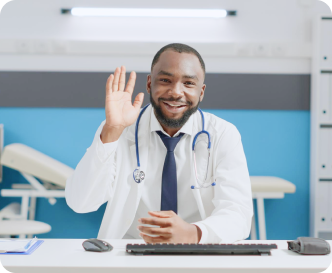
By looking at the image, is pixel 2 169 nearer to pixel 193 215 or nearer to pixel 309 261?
pixel 193 215

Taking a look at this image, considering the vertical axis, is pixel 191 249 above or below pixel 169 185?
below

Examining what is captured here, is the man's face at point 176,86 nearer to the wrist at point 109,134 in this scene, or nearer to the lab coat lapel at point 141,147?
the lab coat lapel at point 141,147

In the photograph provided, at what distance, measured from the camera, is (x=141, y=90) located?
2.70 meters

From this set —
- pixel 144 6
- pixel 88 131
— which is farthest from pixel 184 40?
pixel 88 131

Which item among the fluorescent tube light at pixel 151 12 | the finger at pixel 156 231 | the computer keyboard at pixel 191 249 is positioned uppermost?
the fluorescent tube light at pixel 151 12

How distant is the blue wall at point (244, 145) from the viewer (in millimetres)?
2695

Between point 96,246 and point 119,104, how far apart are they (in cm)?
56

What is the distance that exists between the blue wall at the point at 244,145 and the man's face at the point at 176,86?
50.7 inches

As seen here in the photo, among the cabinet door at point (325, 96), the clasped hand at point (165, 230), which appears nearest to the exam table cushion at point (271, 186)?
the cabinet door at point (325, 96)

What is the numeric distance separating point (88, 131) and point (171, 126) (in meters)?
Answer: 1.34

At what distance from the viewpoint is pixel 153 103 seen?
1510 mm

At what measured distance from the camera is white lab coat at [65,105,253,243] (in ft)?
4.10

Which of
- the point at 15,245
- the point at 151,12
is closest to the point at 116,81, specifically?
the point at 15,245

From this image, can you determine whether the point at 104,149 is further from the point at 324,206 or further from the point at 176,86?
the point at 324,206
